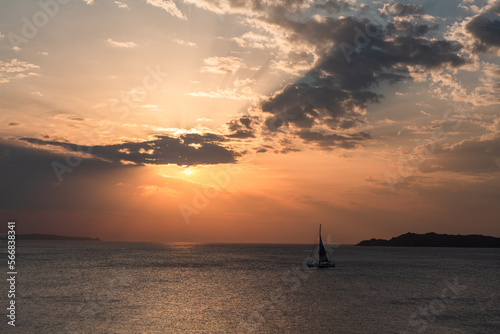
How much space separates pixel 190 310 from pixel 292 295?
77.6 ft

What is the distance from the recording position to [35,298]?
6762cm

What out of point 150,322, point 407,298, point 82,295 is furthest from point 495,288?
point 82,295

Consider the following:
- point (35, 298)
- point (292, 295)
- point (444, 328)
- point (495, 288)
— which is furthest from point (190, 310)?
point (495, 288)

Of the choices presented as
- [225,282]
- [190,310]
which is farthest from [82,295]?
[225,282]

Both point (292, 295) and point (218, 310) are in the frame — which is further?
point (292, 295)

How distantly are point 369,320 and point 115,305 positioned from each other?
3829 centimetres

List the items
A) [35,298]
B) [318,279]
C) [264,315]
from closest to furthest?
[264,315] < [35,298] < [318,279]

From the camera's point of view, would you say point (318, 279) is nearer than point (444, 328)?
No

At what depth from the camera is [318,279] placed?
342 feet

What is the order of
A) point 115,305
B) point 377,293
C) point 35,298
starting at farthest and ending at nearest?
point 377,293 < point 35,298 < point 115,305

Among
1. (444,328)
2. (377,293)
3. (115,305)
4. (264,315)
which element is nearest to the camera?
(444,328)

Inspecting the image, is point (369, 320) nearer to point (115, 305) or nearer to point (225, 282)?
point (115, 305)

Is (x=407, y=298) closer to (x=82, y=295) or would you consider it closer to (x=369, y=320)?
(x=369, y=320)

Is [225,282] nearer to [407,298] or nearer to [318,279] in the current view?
[318,279]
